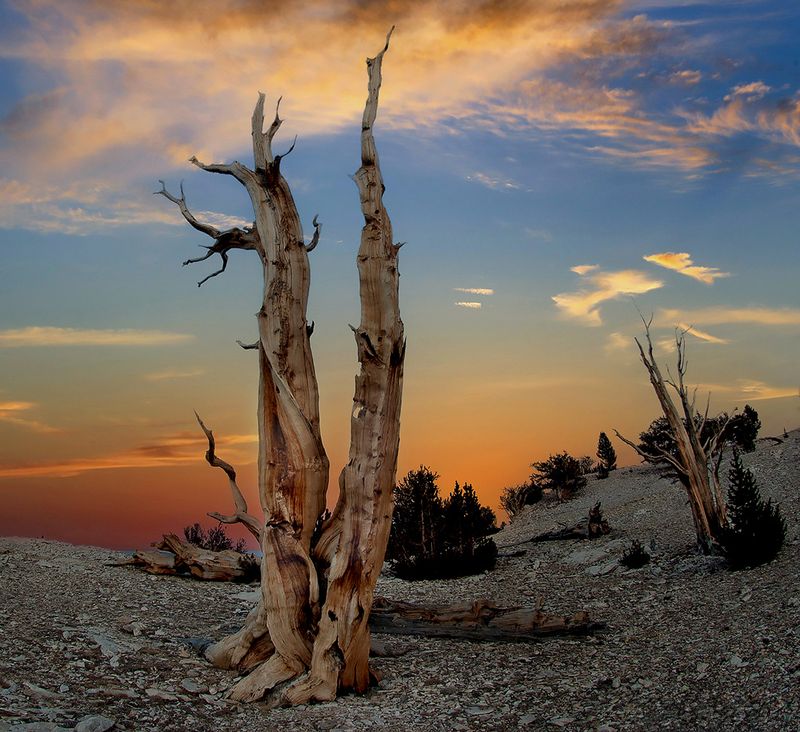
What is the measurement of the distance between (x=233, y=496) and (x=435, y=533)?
27.1 feet

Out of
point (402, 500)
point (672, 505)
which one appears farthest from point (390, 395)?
point (672, 505)

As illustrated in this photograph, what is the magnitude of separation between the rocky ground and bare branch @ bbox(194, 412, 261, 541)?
1.60 meters

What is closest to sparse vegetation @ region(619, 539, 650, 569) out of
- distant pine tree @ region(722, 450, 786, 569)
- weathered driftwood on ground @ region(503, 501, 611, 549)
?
distant pine tree @ region(722, 450, 786, 569)

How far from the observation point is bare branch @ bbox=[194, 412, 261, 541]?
9.62m

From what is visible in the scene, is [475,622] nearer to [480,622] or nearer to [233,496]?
[480,622]

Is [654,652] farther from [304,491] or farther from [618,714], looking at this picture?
[304,491]

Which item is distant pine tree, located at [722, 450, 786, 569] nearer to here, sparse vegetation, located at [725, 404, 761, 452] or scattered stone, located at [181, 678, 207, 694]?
scattered stone, located at [181, 678, 207, 694]

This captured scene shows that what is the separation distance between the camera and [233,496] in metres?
9.95

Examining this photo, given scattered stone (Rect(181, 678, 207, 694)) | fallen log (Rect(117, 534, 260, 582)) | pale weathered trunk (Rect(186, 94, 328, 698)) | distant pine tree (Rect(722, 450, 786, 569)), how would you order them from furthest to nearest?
fallen log (Rect(117, 534, 260, 582)) → distant pine tree (Rect(722, 450, 786, 569)) → pale weathered trunk (Rect(186, 94, 328, 698)) → scattered stone (Rect(181, 678, 207, 694))

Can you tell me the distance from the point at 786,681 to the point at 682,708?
93 centimetres

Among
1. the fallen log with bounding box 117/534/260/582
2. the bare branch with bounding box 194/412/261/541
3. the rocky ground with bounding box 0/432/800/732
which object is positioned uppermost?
the bare branch with bounding box 194/412/261/541

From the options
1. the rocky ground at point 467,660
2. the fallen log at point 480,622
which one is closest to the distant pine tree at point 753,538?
the rocky ground at point 467,660

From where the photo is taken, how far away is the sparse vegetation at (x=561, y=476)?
27750mm

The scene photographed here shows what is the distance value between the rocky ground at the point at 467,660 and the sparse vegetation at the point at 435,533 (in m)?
1.57
